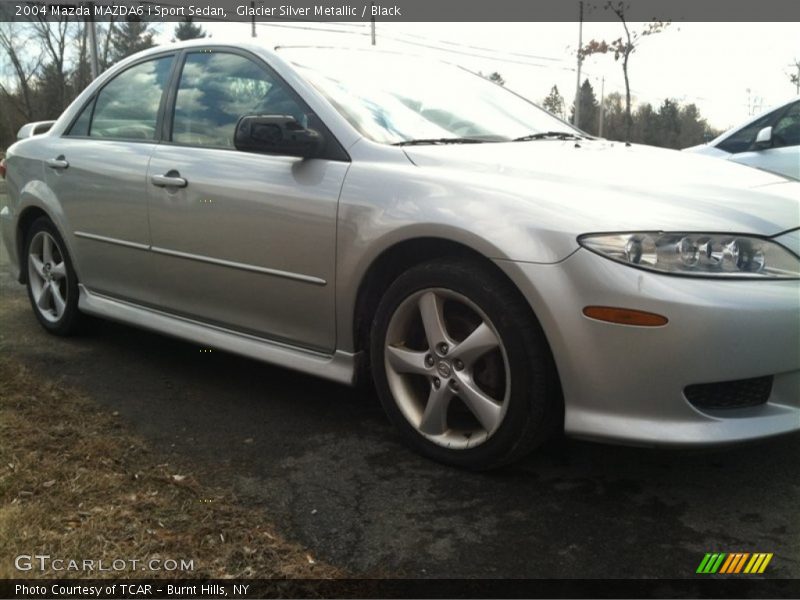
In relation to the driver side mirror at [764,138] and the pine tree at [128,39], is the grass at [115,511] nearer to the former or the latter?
the driver side mirror at [764,138]

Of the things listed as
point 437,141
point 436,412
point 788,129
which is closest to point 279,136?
point 437,141

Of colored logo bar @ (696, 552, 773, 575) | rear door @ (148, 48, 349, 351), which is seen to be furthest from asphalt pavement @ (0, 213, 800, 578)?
rear door @ (148, 48, 349, 351)

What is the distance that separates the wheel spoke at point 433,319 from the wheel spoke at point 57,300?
267 cm

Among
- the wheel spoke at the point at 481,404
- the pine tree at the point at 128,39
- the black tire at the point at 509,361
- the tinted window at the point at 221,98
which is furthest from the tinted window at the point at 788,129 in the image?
the pine tree at the point at 128,39

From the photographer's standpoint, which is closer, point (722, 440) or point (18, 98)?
point (722, 440)

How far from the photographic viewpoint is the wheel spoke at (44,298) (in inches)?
182

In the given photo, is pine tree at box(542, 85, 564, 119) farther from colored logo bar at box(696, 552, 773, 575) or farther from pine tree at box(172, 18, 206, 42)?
colored logo bar at box(696, 552, 773, 575)

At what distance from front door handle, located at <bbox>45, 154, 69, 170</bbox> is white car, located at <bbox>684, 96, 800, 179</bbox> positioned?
512 centimetres

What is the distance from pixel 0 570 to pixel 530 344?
1.63m

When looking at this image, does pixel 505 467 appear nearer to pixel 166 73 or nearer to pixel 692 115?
pixel 166 73

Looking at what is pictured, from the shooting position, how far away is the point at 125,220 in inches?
152

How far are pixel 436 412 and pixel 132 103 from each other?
2510 mm

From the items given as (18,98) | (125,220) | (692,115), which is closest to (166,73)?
(125,220)

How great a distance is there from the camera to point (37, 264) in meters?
4.67
